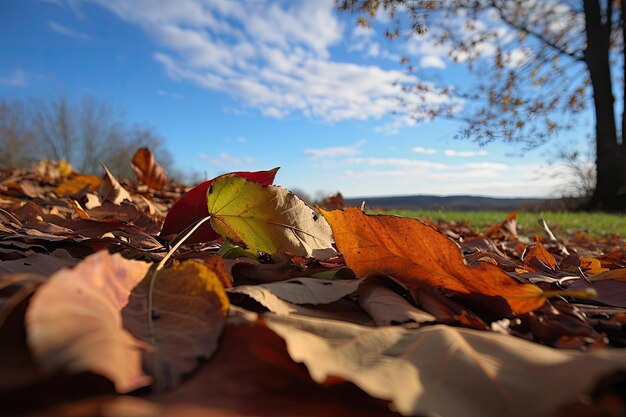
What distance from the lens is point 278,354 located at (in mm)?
492

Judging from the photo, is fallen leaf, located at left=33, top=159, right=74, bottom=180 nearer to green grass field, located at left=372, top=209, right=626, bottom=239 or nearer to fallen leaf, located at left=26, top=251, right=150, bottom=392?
fallen leaf, located at left=26, top=251, right=150, bottom=392

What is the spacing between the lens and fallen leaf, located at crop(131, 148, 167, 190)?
3.49 m

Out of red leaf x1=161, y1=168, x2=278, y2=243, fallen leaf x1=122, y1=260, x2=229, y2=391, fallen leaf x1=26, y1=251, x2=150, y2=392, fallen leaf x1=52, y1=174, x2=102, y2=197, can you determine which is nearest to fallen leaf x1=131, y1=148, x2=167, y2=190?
fallen leaf x1=52, y1=174, x2=102, y2=197

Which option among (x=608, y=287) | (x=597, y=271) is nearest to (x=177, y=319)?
(x=608, y=287)

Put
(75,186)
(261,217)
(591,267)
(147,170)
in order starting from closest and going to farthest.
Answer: (261,217) → (591,267) → (75,186) → (147,170)

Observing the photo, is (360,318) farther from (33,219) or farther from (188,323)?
(33,219)

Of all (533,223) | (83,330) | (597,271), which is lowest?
(533,223)

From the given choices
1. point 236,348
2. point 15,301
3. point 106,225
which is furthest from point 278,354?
point 106,225

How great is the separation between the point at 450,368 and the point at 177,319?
327 mm

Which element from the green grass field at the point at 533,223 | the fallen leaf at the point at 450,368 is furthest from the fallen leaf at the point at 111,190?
the green grass field at the point at 533,223

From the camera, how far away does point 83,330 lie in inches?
A: 16.1

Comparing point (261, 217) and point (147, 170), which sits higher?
point (147, 170)

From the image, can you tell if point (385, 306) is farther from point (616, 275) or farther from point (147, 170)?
point (147, 170)

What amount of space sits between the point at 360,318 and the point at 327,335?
0.18 meters
